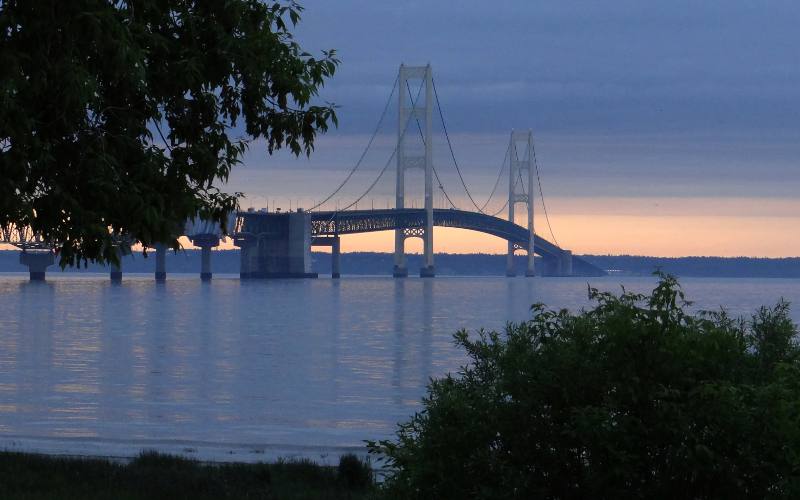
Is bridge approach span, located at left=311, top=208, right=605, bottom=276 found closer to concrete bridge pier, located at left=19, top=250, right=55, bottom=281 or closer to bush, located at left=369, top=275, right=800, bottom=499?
concrete bridge pier, located at left=19, top=250, right=55, bottom=281

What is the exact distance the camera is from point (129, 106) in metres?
10.4

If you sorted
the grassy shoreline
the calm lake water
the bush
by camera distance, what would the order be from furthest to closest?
the calm lake water, the grassy shoreline, the bush

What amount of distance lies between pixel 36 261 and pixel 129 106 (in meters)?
179

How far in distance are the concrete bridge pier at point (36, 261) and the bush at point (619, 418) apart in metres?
171

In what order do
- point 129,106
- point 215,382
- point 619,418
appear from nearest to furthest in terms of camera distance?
1. point 619,418
2. point 129,106
3. point 215,382

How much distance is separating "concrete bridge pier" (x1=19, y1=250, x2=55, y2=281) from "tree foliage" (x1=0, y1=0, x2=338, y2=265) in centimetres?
16684

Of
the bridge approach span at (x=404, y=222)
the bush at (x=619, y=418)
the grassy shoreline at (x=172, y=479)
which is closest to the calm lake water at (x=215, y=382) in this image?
the grassy shoreline at (x=172, y=479)

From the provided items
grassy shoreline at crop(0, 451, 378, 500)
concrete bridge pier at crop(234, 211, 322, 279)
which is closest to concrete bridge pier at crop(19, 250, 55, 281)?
concrete bridge pier at crop(234, 211, 322, 279)

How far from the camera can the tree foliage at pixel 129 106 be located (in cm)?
883

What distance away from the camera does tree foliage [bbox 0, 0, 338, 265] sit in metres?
8.83

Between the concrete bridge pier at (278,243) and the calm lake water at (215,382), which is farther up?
the concrete bridge pier at (278,243)

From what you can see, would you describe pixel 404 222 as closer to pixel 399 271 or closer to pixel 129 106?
pixel 399 271

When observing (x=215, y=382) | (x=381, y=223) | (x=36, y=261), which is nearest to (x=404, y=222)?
(x=381, y=223)

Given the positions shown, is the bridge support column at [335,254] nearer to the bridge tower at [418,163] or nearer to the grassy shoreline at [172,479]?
the bridge tower at [418,163]
